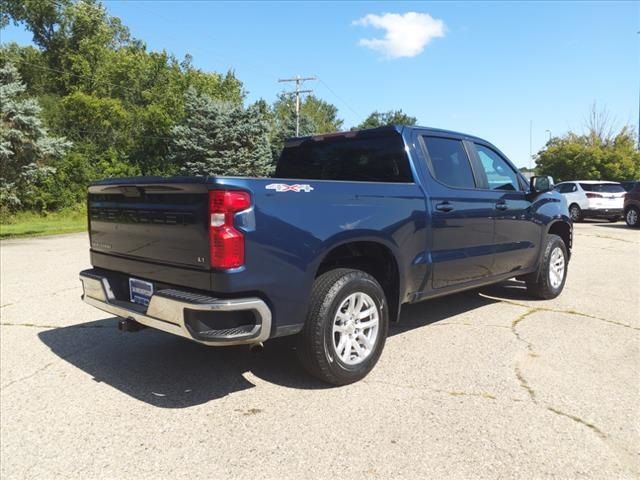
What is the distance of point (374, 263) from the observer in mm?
4438

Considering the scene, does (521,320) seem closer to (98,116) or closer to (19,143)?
(19,143)

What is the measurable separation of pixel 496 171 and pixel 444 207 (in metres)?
1.40

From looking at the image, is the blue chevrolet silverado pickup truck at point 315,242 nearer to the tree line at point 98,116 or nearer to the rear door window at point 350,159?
the rear door window at point 350,159

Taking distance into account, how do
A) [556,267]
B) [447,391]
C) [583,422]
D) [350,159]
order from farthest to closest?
1. [556,267]
2. [350,159]
3. [447,391]
4. [583,422]

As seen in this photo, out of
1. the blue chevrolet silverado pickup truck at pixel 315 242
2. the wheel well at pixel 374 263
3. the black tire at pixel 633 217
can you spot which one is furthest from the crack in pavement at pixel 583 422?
the black tire at pixel 633 217

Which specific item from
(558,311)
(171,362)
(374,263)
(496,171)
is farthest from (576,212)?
(171,362)

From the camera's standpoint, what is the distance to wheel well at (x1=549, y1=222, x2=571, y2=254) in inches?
274

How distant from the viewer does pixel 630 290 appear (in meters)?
7.28

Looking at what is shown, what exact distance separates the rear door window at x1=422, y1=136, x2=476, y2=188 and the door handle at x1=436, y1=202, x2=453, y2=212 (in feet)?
0.80

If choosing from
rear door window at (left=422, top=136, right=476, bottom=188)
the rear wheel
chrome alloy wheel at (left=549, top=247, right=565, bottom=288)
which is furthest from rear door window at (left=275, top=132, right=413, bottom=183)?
the rear wheel

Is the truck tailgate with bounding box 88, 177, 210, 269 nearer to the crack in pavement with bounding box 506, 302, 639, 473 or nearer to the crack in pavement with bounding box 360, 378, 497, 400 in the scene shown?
the crack in pavement with bounding box 360, 378, 497, 400

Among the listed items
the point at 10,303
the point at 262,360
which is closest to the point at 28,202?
the point at 10,303

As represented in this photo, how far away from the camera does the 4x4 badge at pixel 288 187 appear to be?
3.35m

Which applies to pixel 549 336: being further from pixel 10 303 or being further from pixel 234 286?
pixel 10 303
